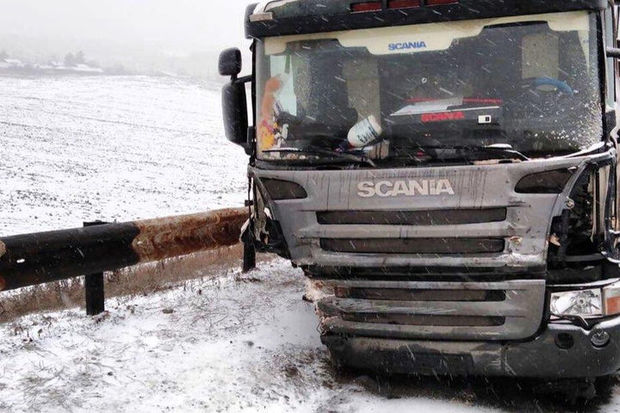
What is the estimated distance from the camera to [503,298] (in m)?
4.14

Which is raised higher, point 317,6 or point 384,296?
point 317,6

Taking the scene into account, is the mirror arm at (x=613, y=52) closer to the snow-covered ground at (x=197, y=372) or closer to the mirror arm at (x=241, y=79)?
the snow-covered ground at (x=197, y=372)

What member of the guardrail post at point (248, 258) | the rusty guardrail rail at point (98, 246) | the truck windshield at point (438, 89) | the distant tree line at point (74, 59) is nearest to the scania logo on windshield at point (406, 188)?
the truck windshield at point (438, 89)

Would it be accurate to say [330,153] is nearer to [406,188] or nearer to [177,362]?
[406,188]

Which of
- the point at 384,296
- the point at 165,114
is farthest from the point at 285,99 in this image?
the point at 165,114

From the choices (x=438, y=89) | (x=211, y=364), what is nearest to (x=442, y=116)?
(x=438, y=89)

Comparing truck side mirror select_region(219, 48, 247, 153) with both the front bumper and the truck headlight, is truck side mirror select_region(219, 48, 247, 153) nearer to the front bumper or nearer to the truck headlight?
the front bumper

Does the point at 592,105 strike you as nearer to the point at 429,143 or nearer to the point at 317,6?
the point at 429,143

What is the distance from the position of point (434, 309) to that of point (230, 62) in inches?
97.3

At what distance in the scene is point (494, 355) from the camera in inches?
167

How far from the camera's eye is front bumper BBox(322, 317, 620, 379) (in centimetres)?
405

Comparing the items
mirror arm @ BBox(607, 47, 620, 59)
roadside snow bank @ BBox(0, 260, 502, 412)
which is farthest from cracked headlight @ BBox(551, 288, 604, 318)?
mirror arm @ BBox(607, 47, 620, 59)

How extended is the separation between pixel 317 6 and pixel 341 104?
28.1 inches

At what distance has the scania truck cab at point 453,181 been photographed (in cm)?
404
